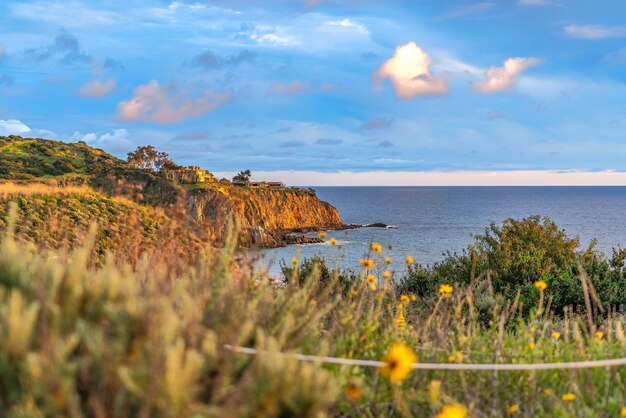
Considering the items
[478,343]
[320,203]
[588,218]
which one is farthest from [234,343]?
[588,218]

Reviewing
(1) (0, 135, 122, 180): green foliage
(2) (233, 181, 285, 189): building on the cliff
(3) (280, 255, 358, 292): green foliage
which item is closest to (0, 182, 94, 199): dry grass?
(3) (280, 255, 358, 292): green foliage

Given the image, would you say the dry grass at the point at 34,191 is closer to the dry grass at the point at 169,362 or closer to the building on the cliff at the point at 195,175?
the dry grass at the point at 169,362

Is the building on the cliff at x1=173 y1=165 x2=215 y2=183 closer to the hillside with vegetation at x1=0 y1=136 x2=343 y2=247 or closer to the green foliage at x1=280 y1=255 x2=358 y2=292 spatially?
the hillside with vegetation at x1=0 y1=136 x2=343 y2=247

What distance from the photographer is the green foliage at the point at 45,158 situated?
242 feet

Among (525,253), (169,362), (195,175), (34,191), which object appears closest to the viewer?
(169,362)

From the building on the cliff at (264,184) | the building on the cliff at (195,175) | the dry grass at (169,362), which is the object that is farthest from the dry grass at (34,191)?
the building on the cliff at (264,184)

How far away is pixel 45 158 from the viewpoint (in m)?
85.2

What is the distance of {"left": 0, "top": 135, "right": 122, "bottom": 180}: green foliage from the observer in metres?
73.8

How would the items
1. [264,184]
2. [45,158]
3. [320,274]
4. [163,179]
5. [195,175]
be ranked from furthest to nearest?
[264,184] → [45,158] → [195,175] → [163,179] → [320,274]

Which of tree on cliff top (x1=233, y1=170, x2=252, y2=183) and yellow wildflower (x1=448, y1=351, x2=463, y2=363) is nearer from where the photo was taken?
yellow wildflower (x1=448, y1=351, x2=463, y2=363)

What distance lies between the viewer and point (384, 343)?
4.36m

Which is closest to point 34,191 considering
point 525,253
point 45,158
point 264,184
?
point 525,253

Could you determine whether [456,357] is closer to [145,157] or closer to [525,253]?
[525,253]

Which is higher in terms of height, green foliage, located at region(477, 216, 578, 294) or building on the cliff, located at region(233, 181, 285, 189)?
building on the cliff, located at region(233, 181, 285, 189)
